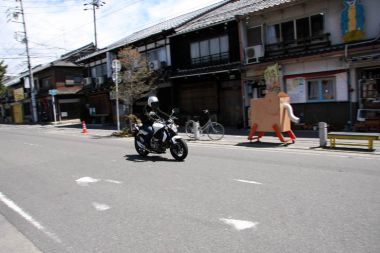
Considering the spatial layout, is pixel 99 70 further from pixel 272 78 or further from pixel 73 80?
pixel 272 78

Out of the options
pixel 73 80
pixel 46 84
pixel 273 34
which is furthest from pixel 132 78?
pixel 46 84

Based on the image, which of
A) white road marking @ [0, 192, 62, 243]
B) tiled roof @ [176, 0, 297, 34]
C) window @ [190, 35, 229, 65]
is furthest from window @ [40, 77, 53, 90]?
white road marking @ [0, 192, 62, 243]

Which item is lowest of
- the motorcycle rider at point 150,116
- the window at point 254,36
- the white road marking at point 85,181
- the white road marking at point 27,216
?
the white road marking at point 27,216

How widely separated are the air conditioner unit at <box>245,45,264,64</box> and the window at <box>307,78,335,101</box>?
3.29 meters

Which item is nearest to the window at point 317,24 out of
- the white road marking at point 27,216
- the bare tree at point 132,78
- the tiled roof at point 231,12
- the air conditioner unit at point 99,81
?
the tiled roof at point 231,12

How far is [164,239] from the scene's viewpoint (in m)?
4.28

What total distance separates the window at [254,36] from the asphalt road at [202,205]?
10.9 m

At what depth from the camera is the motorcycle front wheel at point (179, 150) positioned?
9.59 m

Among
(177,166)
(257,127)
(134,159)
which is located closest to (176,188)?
(177,166)

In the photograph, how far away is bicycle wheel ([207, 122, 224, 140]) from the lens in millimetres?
14750

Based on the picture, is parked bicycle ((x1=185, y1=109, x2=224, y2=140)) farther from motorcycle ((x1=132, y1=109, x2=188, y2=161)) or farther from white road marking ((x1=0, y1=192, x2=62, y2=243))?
white road marking ((x1=0, y1=192, x2=62, y2=243))

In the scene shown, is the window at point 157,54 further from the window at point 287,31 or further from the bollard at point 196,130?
the bollard at point 196,130

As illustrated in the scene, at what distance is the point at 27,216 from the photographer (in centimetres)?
560

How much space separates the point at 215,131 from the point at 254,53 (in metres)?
6.49
